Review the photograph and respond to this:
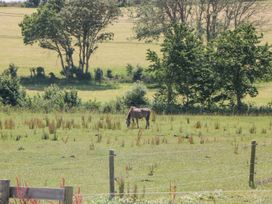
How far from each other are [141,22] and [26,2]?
255 ft

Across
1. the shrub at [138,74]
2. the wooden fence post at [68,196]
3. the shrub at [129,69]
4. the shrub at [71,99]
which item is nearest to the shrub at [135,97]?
the shrub at [71,99]

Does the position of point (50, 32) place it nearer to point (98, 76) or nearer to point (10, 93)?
point (98, 76)

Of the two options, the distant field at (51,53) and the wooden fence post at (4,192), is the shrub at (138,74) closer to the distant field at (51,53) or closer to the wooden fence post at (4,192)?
the distant field at (51,53)

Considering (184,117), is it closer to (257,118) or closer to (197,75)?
(257,118)

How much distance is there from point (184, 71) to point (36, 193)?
35693 mm

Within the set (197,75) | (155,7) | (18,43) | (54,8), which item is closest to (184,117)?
(197,75)

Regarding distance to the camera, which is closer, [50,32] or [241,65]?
[241,65]

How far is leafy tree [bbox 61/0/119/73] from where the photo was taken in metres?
72.5

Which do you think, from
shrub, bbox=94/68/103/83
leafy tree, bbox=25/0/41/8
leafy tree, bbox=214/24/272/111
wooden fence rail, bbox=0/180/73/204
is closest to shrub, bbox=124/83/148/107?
leafy tree, bbox=214/24/272/111

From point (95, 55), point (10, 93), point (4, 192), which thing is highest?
point (95, 55)

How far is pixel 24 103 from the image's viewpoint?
43.7 metres

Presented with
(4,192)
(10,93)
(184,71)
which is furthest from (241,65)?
(4,192)

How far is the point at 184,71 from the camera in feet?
148

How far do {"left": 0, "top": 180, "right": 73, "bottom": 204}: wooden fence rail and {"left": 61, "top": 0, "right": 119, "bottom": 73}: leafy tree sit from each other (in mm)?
62923
